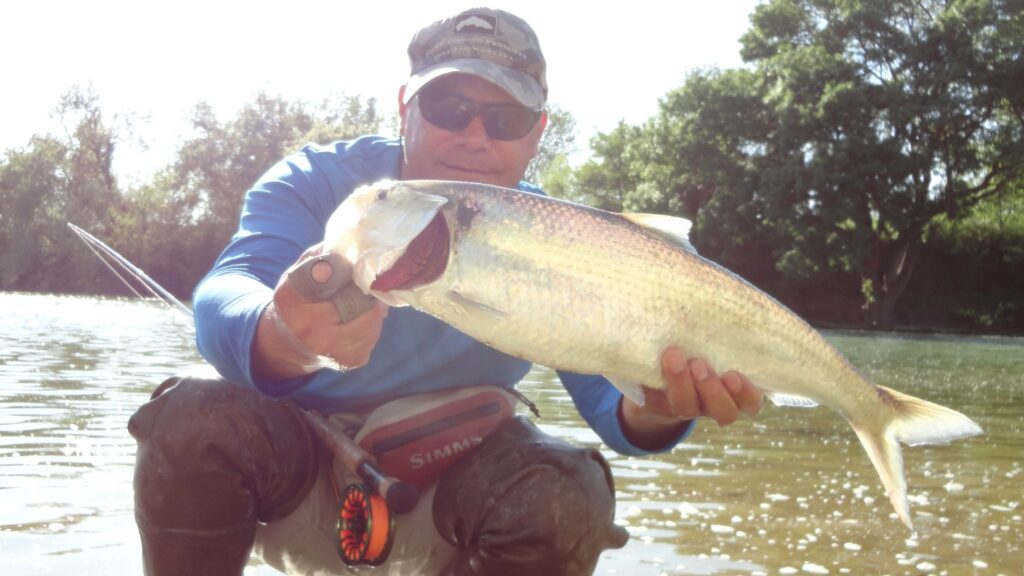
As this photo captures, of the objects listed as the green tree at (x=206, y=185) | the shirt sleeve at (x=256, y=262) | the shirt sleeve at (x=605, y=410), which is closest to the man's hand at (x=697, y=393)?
the shirt sleeve at (x=605, y=410)

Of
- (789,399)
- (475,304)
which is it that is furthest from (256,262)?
(789,399)

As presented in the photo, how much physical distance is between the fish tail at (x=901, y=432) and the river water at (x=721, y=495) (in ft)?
3.98

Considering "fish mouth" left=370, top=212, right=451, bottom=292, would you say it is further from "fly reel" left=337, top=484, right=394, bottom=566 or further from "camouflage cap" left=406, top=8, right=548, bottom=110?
"camouflage cap" left=406, top=8, right=548, bottom=110

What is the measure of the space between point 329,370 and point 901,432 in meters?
1.68

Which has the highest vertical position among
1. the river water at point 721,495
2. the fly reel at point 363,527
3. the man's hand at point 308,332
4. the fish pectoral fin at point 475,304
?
the fish pectoral fin at point 475,304

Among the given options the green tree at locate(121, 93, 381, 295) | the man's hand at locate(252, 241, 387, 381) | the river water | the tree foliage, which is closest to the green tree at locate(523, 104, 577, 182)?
the green tree at locate(121, 93, 381, 295)

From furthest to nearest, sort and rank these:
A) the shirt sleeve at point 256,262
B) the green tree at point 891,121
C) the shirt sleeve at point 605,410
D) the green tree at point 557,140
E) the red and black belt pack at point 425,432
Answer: the green tree at point 557,140 → the green tree at point 891,121 → the shirt sleeve at point 605,410 → the red and black belt pack at point 425,432 → the shirt sleeve at point 256,262

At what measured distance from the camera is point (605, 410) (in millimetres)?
3391

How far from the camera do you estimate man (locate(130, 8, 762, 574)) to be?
2654mm

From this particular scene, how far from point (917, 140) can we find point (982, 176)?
3356 mm

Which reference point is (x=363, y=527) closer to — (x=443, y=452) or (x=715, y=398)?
(x=443, y=452)

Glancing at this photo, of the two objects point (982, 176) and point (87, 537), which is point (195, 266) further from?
point (87, 537)

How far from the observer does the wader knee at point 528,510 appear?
109 inches

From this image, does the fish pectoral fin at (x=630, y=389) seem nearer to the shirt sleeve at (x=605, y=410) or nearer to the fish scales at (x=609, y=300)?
the fish scales at (x=609, y=300)
